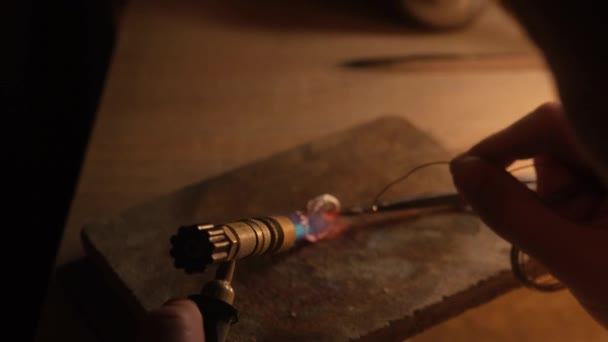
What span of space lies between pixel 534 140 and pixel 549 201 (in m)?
0.05

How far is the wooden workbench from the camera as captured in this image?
731 millimetres

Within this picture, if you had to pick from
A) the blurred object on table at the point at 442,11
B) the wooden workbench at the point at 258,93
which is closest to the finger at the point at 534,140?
the wooden workbench at the point at 258,93

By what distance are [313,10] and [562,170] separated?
47 cm

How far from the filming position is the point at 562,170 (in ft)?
2.00

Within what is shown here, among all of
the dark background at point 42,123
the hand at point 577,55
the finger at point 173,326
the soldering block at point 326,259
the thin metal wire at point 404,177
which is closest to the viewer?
the hand at point 577,55

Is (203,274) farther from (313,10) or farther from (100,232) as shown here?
(313,10)

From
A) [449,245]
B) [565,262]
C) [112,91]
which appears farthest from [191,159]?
[565,262]

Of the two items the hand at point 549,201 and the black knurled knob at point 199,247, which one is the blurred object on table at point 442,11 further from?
the black knurled knob at point 199,247

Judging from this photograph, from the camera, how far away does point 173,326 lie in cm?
47

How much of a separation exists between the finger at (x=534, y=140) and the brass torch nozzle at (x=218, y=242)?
0.64 ft

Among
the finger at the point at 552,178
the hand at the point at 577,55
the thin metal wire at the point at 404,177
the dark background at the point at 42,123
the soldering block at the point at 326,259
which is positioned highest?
the hand at the point at 577,55

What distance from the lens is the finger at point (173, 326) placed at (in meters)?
0.46

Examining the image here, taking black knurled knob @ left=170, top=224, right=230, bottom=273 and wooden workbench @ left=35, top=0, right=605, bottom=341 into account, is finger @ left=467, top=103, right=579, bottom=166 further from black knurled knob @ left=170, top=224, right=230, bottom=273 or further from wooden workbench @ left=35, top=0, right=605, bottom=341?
black knurled knob @ left=170, top=224, right=230, bottom=273

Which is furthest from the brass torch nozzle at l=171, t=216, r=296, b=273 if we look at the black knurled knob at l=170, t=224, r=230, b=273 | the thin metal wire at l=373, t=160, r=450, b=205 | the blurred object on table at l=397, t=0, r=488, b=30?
the blurred object on table at l=397, t=0, r=488, b=30
